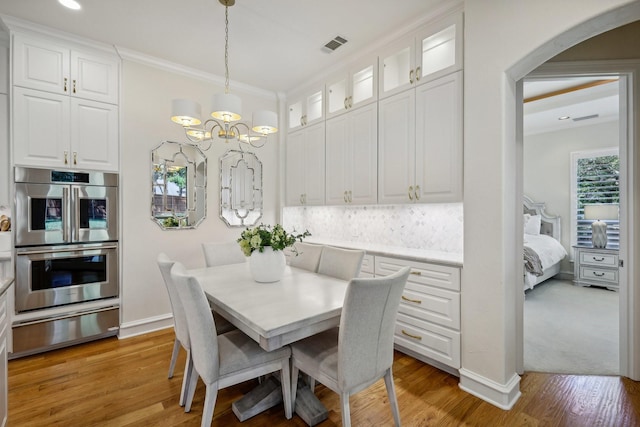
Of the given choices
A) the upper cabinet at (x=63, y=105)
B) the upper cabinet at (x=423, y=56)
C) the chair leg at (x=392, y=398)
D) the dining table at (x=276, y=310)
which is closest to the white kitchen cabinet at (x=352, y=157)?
the upper cabinet at (x=423, y=56)

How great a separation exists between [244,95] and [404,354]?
12.0 ft

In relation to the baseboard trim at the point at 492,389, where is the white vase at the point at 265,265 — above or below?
above

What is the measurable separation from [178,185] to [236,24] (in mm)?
1827

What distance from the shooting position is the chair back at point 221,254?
2.95 m

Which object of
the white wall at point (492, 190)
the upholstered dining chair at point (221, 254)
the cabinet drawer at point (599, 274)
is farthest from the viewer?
the cabinet drawer at point (599, 274)

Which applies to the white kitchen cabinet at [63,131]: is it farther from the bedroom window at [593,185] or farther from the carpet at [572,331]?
the bedroom window at [593,185]

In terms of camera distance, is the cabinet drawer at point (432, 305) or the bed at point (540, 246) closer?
the cabinet drawer at point (432, 305)

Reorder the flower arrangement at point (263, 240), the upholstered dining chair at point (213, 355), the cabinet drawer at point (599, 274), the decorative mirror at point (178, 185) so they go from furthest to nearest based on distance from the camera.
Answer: the cabinet drawer at point (599, 274), the decorative mirror at point (178, 185), the flower arrangement at point (263, 240), the upholstered dining chair at point (213, 355)

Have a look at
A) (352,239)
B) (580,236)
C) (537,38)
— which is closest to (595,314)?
(580,236)

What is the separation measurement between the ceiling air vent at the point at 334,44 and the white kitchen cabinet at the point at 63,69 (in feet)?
7.19

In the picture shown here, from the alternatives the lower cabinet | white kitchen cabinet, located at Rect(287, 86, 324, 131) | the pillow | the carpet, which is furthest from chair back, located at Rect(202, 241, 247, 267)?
the pillow

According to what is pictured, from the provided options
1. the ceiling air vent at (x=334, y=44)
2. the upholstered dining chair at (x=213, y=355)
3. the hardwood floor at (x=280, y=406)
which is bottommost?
the hardwood floor at (x=280, y=406)

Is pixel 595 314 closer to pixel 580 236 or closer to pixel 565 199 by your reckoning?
pixel 580 236

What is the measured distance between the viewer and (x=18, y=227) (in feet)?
8.70
